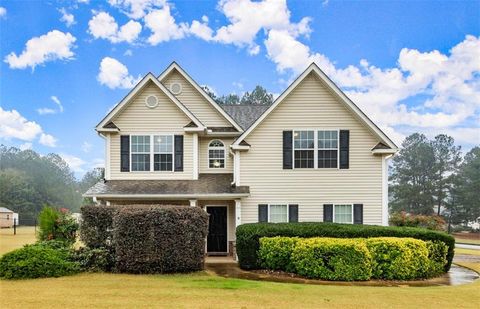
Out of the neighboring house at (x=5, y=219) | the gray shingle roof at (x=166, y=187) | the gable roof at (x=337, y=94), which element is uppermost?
the gable roof at (x=337, y=94)

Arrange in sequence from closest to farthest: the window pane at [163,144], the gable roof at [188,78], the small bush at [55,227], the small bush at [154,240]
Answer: the small bush at [154,240], the small bush at [55,227], the window pane at [163,144], the gable roof at [188,78]

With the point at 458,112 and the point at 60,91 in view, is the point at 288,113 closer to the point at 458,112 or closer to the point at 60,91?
the point at 60,91

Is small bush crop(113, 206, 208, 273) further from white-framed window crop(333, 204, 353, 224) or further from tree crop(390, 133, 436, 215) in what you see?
tree crop(390, 133, 436, 215)

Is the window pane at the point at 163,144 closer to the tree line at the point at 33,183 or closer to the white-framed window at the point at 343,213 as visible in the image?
the white-framed window at the point at 343,213

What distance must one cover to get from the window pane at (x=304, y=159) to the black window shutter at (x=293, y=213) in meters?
1.80

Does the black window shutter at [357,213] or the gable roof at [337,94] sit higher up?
the gable roof at [337,94]

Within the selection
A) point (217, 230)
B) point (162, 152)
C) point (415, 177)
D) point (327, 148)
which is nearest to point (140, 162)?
point (162, 152)

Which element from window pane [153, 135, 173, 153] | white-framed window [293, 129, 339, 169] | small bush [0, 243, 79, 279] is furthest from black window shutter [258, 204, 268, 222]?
small bush [0, 243, 79, 279]

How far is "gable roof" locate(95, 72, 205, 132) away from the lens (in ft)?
62.2

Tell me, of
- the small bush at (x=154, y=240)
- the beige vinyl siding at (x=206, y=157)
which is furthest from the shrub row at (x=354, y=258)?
the beige vinyl siding at (x=206, y=157)

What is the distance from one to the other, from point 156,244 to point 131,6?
43.7 feet

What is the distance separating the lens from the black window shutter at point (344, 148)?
18703 mm

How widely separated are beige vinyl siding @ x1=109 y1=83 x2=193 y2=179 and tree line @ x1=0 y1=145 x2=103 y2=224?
1784 inches

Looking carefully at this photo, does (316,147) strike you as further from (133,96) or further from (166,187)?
(133,96)
